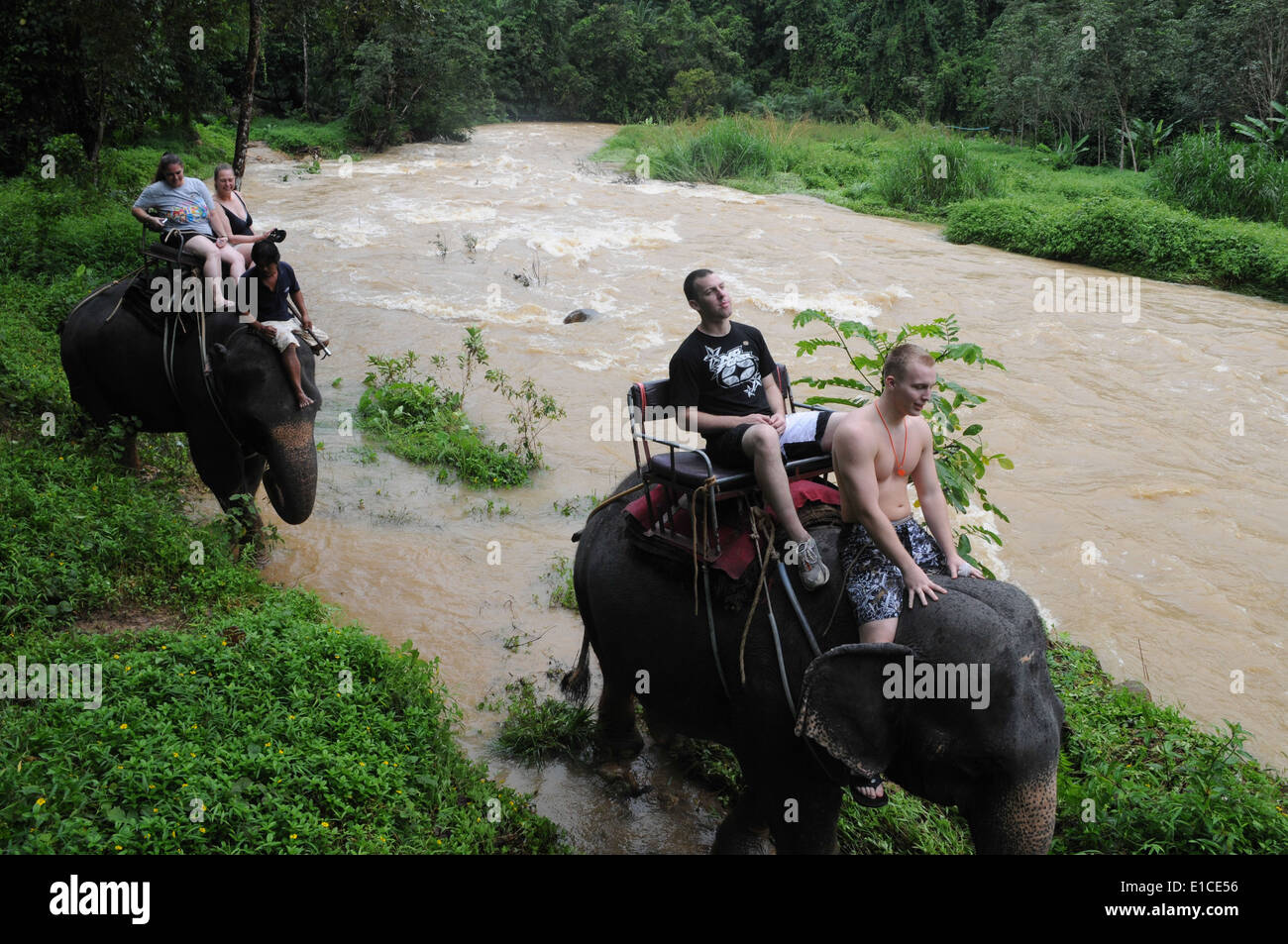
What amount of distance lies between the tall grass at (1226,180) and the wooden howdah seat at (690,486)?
18011mm

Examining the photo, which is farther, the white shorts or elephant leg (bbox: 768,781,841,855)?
the white shorts

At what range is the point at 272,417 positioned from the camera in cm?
622

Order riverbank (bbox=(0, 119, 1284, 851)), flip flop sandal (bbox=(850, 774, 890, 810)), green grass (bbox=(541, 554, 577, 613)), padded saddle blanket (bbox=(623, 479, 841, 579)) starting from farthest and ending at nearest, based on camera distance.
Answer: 1. green grass (bbox=(541, 554, 577, 613))
2. riverbank (bbox=(0, 119, 1284, 851))
3. padded saddle blanket (bbox=(623, 479, 841, 579))
4. flip flop sandal (bbox=(850, 774, 890, 810))

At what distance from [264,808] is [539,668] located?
2.50 m

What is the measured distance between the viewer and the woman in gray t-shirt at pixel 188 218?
23.7 feet

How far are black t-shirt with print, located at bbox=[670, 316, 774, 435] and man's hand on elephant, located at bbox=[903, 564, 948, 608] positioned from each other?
1149mm

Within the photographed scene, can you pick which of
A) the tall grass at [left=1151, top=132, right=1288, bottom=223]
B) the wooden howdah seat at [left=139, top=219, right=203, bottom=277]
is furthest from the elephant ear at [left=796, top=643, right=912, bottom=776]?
the tall grass at [left=1151, top=132, right=1288, bottom=223]

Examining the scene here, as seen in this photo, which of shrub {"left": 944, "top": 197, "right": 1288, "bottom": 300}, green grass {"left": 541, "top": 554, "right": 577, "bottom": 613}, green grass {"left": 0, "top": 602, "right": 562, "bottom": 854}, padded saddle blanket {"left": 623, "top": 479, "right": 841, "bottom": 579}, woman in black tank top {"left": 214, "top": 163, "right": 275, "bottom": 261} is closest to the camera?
green grass {"left": 0, "top": 602, "right": 562, "bottom": 854}

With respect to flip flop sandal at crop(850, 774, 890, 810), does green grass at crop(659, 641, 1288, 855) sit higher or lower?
lower

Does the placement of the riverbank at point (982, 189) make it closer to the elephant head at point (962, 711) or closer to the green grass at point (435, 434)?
the green grass at point (435, 434)

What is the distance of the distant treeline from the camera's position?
1579 cm

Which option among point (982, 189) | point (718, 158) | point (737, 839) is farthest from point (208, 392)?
point (718, 158)

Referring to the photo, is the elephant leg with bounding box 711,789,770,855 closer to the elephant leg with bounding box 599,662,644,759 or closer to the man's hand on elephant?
the elephant leg with bounding box 599,662,644,759

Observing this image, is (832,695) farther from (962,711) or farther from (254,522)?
(254,522)
